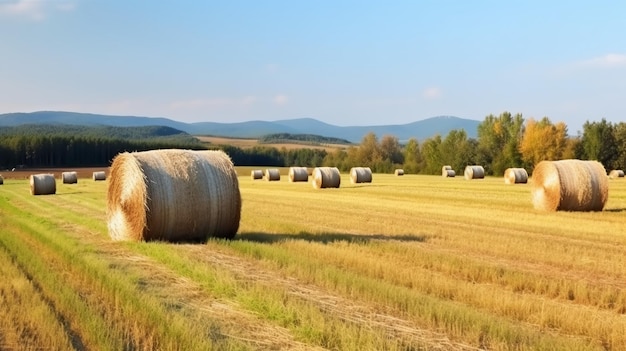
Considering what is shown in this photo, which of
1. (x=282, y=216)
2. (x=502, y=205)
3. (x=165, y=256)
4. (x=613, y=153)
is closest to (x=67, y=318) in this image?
(x=165, y=256)

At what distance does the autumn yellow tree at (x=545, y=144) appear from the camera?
2945 inches

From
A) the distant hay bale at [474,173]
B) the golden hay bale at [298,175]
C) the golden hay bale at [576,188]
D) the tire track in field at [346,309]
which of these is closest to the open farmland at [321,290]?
the tire track in field at [346,309]

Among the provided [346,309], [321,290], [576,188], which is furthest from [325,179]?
[346,309]

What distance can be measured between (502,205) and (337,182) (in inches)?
614

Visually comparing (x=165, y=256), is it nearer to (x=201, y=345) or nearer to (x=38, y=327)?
(x=38, y=327)

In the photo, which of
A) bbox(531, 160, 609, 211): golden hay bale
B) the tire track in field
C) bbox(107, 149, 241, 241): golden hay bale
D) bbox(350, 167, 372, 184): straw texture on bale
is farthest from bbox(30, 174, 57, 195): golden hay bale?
the tire track in field

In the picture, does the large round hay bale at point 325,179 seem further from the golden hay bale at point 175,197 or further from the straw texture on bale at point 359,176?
the golden hay bale at point 175,197

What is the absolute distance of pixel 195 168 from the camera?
1292 cm

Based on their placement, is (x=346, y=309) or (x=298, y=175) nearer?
(x=346, y=309)

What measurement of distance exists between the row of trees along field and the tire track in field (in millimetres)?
47094

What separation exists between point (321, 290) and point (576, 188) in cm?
1442

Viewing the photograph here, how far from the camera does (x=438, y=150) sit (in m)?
86.5

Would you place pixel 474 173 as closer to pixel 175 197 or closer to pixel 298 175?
pixel 298 175

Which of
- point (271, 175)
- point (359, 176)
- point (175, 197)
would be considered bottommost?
point (271, 175)
